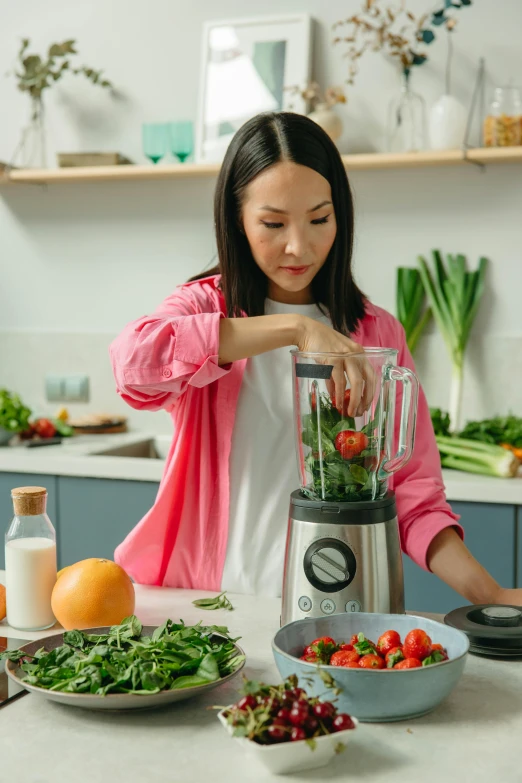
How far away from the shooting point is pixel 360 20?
2.86 m

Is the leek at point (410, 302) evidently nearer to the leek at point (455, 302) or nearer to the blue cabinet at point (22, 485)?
the leek at point (455, 302)

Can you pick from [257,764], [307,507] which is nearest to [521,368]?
[307,507]

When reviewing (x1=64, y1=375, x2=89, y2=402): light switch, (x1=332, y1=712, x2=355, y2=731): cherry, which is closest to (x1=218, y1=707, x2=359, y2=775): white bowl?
(x1=332, y1=712, x2=355, y2=731): cherry

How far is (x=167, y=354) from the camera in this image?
1373mm

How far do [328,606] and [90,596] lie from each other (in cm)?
30

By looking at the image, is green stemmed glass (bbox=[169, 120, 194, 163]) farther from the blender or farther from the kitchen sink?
the blender

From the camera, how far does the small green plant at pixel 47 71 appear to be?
3141mm

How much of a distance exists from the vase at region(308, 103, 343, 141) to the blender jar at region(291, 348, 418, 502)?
1.69 meters

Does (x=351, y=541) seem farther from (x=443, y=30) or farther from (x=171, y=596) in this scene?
(x=443, y=30)

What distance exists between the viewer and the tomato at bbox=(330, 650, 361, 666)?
95 centimetres

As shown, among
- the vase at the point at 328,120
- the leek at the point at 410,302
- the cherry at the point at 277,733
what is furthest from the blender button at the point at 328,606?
the vase at the point at 328,120

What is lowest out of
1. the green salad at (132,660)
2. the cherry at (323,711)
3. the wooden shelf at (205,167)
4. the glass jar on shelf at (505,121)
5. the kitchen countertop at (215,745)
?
the kitchen countertop at (215,745)

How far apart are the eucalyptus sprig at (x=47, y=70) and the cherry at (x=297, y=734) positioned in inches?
107

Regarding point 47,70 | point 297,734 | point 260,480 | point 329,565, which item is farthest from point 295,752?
point 47,70
